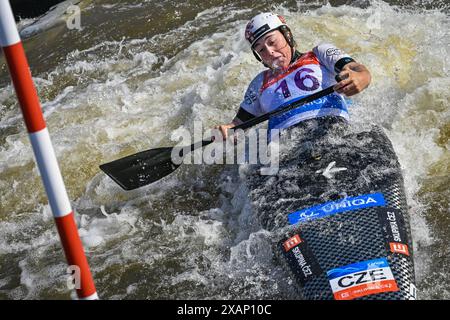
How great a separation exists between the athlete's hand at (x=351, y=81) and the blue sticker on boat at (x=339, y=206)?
2.72 feet

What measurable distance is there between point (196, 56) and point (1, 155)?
260 cm

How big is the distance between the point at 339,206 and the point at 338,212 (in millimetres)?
58

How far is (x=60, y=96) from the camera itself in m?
7.89

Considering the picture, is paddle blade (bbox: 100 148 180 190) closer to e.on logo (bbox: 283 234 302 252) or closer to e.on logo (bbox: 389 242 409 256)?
e.on logo (bbox: 283 234 302 252)

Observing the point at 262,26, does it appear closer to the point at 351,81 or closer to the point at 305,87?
the point at 305,87

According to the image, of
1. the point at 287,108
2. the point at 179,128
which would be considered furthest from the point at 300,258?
the point at 179,128

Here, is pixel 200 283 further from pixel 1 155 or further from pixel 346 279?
pixel 1 155

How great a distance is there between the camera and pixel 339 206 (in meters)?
3.95

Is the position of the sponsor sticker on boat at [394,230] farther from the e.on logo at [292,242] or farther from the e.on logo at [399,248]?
the e.on logo at [292,242]

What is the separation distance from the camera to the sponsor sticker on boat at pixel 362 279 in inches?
132

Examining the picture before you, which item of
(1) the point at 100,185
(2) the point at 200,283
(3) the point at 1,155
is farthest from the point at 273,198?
(3) the point at 1,155

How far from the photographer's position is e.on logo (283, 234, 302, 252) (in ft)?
12.7
